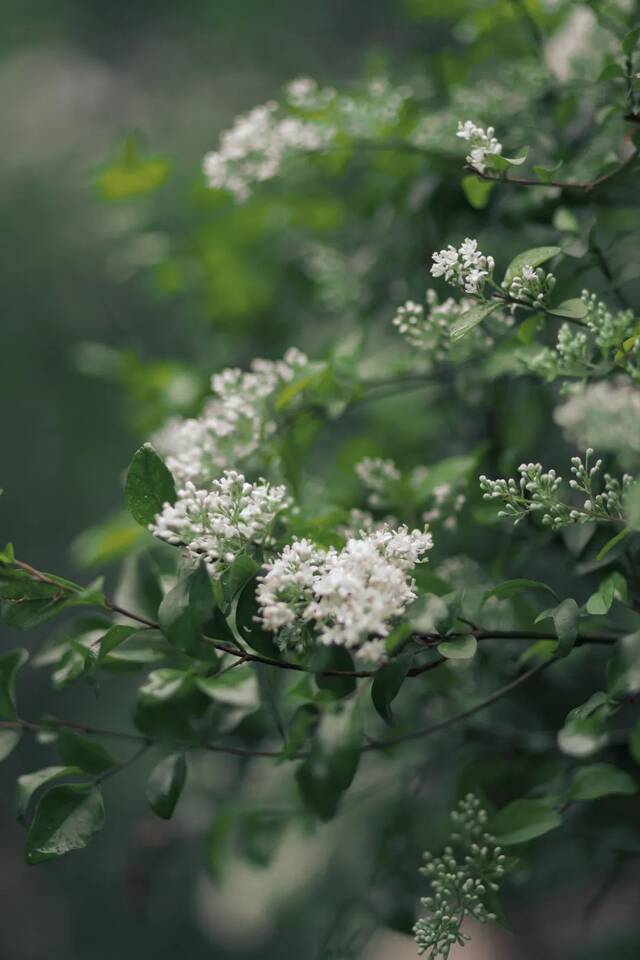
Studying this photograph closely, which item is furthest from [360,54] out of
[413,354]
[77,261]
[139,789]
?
[139,789]

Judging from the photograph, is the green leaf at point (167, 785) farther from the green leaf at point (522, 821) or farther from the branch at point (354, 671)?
the green leaf at point (522, 821)

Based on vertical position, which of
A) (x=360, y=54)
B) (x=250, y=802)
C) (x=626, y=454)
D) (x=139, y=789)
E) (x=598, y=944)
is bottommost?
(x=139, y=789)

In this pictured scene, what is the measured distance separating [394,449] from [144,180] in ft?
1.27

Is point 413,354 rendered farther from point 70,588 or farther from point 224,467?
point 70,588

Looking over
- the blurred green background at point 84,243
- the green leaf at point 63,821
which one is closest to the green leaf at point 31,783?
the green leaf at point 63,821

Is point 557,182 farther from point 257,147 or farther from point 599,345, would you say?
point 257,147

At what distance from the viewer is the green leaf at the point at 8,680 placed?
575 mm

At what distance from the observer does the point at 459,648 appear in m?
0.48

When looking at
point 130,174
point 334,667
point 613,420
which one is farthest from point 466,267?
point 130,174

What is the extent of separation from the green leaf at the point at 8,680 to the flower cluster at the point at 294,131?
16.2 inches

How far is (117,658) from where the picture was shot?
21.9 inches

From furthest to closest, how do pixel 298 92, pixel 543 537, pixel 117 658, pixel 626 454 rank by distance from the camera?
1. pixel 298 92
2. pixel 543 537
3. pixel 117 658
4. pixel 626 454

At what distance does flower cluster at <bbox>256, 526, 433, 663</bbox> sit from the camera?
0.44 metres

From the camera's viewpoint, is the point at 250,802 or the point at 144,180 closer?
the point at 250,802
